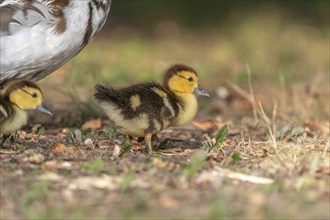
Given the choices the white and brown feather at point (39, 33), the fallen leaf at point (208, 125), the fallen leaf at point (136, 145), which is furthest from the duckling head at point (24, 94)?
the fallen leaf at point (208, 125)

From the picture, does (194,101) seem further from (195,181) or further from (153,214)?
(153,214)

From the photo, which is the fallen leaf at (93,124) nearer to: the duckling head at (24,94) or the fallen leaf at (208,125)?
the fallen leaf at (208,125)

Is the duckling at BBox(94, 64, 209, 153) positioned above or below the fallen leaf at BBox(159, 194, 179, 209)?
above

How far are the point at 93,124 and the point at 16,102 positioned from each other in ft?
5.02

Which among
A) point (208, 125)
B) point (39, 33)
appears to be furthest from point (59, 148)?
point (208, 125)

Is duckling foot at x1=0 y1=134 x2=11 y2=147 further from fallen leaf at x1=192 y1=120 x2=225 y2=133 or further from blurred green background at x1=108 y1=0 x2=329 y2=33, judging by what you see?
blurred green background at x1=108 y1=0 x2=329 y2=33

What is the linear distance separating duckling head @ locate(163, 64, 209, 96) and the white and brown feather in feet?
2.03

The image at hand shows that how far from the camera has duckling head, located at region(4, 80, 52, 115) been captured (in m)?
4.80

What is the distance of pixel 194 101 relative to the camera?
17.0 ft

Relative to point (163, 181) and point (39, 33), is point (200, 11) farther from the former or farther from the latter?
point (163, 181)

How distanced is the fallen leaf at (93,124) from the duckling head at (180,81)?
1189 millimetres

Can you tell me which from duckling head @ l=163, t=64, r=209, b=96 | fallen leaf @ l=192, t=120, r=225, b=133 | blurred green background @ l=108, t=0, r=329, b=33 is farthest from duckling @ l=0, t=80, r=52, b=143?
blurred green background @ l=108, t=0, r=329, b=33

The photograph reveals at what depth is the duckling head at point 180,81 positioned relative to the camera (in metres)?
5.15

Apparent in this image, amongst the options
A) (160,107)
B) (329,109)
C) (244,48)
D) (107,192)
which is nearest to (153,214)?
(107,192)
